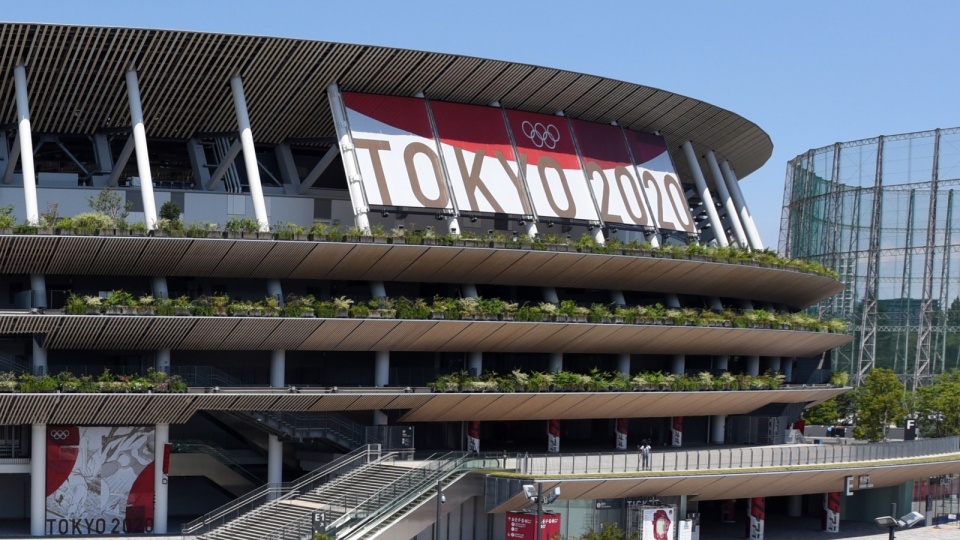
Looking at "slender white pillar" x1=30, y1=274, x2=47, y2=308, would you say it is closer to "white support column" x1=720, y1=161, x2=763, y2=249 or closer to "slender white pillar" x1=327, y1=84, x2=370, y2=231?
"slender white pillar" x1=327, y1=84, x2=370, y2=231

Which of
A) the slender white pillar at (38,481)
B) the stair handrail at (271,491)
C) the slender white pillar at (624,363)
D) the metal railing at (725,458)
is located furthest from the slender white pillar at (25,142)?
the slender white pillar at (624,363)

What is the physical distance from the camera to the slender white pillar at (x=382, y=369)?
61406mm

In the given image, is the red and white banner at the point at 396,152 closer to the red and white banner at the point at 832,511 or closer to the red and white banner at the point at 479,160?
the red and white banner at the point at 479,160

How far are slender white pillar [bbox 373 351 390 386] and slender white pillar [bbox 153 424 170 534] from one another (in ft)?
31.2

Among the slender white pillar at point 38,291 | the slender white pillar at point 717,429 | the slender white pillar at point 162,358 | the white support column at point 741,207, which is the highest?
the white support column at point 741,207

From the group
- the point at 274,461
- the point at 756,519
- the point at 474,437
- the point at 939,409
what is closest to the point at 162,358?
the point at 274,461

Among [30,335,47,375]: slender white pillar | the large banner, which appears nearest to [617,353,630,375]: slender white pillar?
the large banner

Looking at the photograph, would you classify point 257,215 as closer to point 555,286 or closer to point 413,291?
point 413,291

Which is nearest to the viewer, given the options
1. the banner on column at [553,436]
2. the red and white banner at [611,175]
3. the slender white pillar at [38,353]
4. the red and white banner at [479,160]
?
the slender white pillar at [38,353]

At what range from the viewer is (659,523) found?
2359 inches

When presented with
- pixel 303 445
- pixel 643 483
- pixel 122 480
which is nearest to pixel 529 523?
pixel 643 483

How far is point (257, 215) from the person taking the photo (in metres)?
58.9

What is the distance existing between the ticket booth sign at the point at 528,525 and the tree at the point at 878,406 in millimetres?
29161

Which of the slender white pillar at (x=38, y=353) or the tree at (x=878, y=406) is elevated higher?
the slender white pillar at (x=38, y=353)
